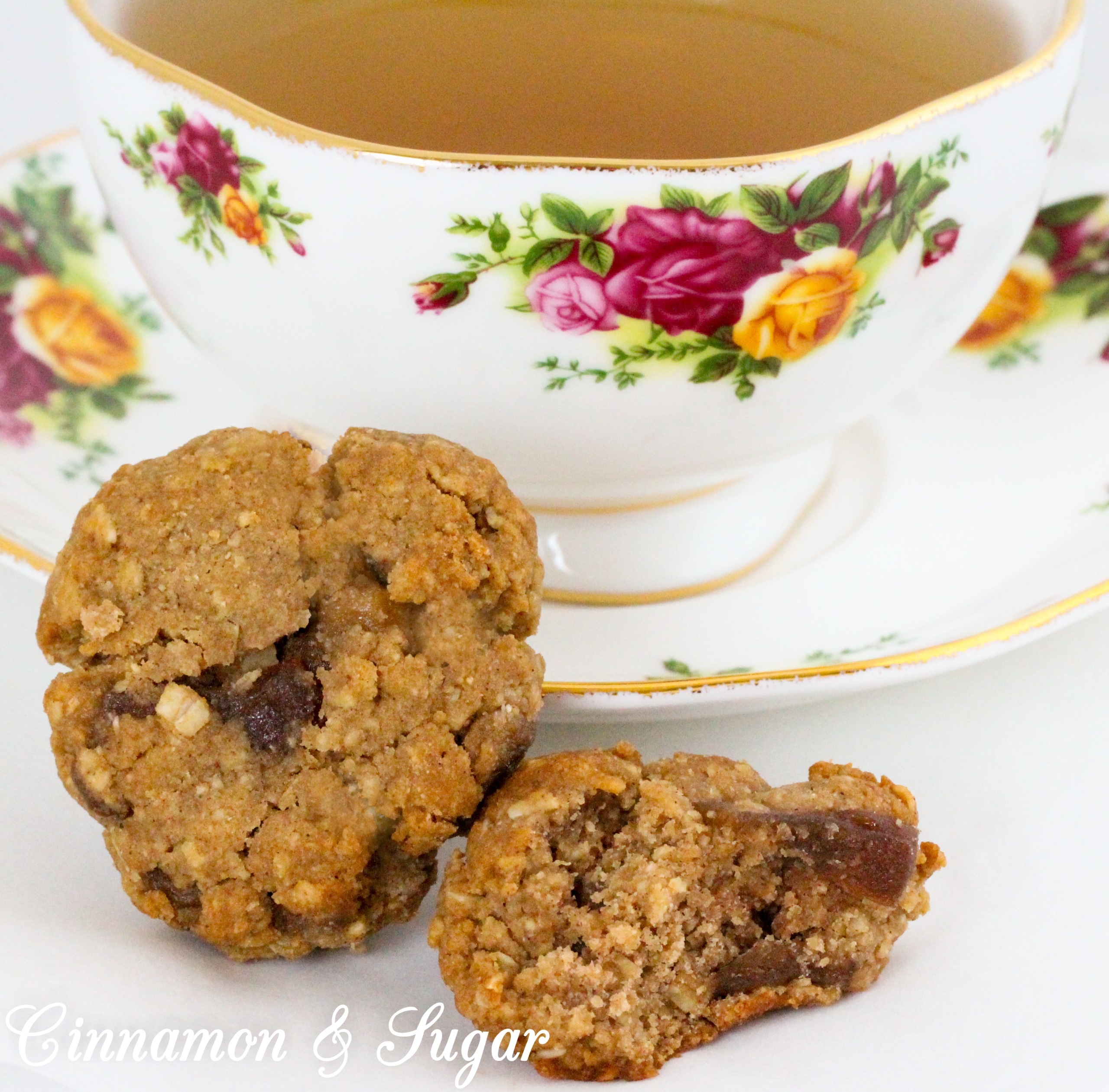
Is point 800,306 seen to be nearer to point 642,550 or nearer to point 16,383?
point 642,550

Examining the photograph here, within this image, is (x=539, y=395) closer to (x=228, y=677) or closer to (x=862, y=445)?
(x=228, y=677)

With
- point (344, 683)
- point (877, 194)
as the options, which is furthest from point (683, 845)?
point (877, 194)

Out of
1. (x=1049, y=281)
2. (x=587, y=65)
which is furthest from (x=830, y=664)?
(x=1049, y=281)

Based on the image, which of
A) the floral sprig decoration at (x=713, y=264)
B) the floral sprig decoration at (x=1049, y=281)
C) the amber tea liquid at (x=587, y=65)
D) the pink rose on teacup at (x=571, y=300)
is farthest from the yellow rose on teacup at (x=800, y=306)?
the floral sprig decoration at (x=1049, y=281)

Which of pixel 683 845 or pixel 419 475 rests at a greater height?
pixel 419 475

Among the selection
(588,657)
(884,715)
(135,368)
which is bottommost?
(884,715)
